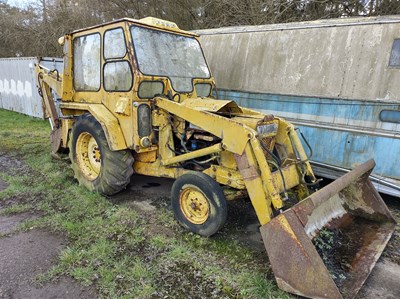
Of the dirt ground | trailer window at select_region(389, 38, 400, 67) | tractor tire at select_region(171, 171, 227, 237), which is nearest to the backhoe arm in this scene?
the dirt ground

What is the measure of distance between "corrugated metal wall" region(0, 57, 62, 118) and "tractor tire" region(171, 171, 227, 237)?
8.45m

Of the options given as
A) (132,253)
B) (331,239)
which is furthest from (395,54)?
(132,253)

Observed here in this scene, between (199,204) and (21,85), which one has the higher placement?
(21,85)

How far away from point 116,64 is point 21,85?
9.87 metres

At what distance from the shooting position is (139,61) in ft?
12.7

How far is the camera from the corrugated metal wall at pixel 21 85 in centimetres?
1107

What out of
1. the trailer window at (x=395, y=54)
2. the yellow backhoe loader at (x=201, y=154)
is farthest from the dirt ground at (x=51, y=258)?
the trailer window at (x=395, y=54)

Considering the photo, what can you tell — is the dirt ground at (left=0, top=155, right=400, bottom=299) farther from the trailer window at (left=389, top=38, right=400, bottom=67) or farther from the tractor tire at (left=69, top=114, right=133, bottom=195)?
the trailer window at (left=389, top=38, right=400, bottom=67)

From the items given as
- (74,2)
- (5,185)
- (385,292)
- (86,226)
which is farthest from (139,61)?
(74,2)

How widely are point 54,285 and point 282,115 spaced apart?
421 centimetres

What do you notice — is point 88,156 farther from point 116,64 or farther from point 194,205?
point 194,205

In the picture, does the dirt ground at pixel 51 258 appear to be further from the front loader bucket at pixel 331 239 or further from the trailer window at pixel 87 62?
the trailer window at pixel 87 62

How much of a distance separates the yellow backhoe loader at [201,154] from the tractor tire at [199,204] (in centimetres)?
1

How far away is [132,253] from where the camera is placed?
3230 millimetres
